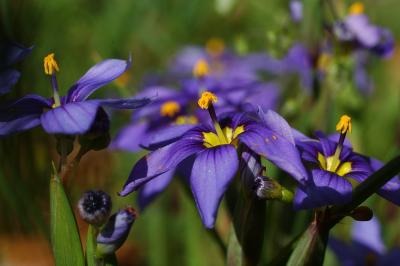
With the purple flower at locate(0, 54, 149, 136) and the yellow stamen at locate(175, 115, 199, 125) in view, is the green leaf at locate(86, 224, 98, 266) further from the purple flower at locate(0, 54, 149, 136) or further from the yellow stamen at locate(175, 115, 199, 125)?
the yellow stamen at locate(175, 115, 199, 125)

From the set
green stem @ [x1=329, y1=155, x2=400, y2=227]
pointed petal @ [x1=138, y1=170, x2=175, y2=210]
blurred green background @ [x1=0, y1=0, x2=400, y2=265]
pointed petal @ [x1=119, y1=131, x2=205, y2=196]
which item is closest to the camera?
green stem @ [x1=329, y1=155, x2=400, y2=227]

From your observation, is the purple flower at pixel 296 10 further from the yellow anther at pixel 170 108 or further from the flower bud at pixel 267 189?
the flower bud at pixel 267 189

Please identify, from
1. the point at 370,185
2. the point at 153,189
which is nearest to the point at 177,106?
the point at 153,189

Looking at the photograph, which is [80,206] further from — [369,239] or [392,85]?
[392,85]

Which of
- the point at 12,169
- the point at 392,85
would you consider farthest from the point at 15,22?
the point at 392,85

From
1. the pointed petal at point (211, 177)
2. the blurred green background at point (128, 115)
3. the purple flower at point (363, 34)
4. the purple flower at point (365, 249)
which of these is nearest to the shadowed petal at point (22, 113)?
the pointed petal at point (211, 177)

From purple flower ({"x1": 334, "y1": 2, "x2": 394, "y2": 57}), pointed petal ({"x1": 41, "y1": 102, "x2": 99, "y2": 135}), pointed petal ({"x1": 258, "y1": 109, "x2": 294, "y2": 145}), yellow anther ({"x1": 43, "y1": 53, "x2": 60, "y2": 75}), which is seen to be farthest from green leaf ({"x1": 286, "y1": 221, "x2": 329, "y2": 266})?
purple flower ({"x1": 334, "y1": 2, "x2": 394, "y2": 57})
